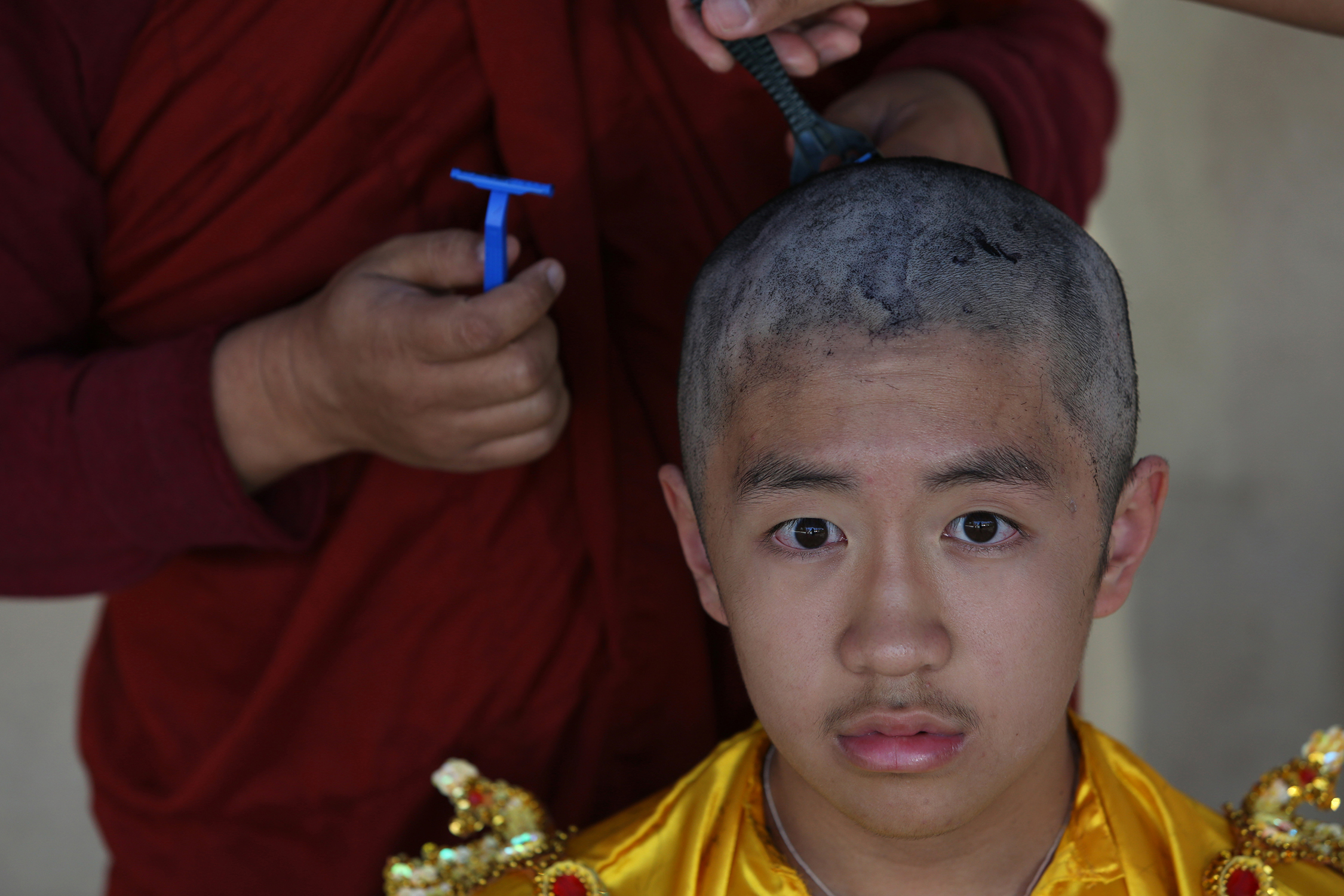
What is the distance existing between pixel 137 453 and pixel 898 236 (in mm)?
696

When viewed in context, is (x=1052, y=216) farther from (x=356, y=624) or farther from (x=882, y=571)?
(x=356, y=624)

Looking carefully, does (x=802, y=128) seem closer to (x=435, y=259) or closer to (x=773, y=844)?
(x=435, y=259)

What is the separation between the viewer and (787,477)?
86 cm

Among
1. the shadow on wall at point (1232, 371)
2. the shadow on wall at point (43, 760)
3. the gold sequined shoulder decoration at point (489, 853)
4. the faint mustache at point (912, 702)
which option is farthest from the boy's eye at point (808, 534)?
the shadow on wall at point (43, 760)

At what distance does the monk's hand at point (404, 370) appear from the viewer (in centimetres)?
95

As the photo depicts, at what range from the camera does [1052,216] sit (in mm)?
909

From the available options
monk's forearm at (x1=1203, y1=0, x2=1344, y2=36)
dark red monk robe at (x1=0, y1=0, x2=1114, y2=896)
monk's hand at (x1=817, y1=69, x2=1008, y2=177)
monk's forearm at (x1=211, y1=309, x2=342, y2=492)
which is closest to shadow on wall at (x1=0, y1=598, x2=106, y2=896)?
dark red monk robe at (x1=0, y1=0, x2=1114, y2=896)

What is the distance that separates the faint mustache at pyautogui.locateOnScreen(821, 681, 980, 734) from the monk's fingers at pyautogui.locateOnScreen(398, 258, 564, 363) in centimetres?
40

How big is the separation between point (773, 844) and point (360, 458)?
1.84ft

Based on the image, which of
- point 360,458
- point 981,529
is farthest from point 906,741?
point 360,458

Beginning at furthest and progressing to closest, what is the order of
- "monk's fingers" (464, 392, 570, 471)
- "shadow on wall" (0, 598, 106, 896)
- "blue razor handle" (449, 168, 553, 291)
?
1. "shadow on wall" (0, 598, 106, 896)
2. "monk's fingers" (464, 392, 570, 471)
3. "blue razor handle" (449, 168, 553, 291)

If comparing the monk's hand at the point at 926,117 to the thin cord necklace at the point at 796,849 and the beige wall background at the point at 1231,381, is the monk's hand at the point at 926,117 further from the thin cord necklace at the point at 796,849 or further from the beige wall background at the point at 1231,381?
the beige wall background at the point at 1231,381

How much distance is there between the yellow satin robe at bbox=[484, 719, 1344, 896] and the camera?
0.98 meters

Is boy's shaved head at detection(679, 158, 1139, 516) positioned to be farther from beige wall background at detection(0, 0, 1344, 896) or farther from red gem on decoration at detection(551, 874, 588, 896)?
beige wall background at detection(0, 0, 1344, 896)
